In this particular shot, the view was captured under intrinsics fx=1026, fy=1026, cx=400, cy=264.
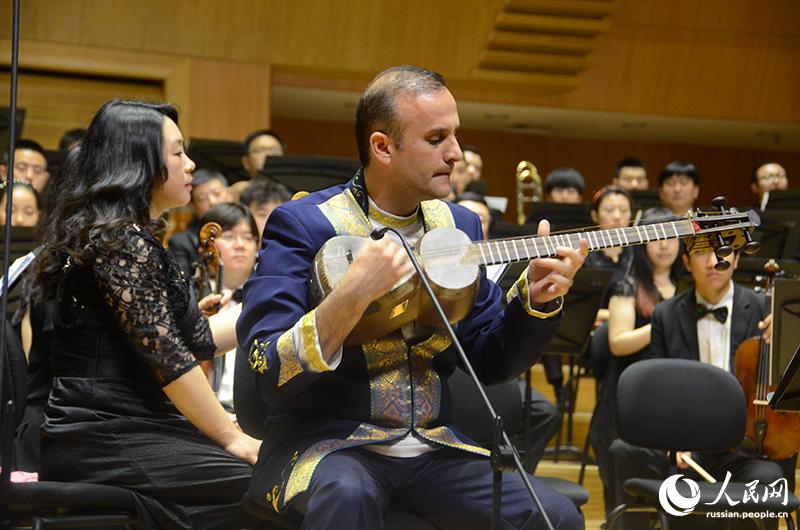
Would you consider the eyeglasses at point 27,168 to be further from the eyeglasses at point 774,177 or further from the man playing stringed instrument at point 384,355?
the eyeglasses at point 774,177

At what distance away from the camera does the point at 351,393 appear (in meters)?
2.19

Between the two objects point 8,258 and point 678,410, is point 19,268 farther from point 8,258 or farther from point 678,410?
point 678,410

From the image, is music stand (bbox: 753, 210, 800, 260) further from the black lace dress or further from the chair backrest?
the black lace dress

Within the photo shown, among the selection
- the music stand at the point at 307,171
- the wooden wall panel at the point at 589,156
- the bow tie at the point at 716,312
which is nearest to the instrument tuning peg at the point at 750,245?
the bow tie at the point at 716,312

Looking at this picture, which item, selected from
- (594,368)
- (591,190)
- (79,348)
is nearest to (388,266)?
(79,348)

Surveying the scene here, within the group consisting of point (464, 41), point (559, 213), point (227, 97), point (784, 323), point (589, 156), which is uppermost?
point (464, 41)

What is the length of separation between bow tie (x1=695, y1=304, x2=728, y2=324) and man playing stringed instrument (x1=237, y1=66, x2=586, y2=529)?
2039mm

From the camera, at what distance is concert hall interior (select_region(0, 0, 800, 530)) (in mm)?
2154

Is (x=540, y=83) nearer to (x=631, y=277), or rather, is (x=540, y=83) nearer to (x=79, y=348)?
(x=631, y=277)

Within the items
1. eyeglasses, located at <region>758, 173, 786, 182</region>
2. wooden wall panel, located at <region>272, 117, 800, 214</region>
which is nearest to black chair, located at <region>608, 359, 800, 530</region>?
eyeglasses, located at <region>758, 173, 786, 182</region>

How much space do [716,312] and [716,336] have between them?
0.12 meters

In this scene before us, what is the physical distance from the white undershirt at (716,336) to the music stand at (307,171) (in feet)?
7.38

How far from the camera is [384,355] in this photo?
2.22 meters

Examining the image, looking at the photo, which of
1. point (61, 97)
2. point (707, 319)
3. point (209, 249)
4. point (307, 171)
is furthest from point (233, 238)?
point (61, 97)
